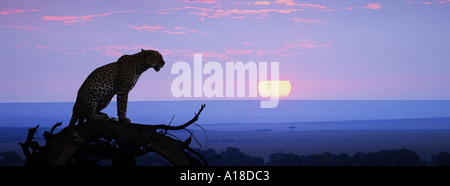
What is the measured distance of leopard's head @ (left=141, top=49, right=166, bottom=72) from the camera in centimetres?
1348

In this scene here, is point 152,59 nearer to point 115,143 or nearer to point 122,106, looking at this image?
point 122,106

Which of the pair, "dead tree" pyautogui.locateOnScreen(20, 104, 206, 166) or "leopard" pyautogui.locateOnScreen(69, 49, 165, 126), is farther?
"leopard" pyautogui.locateOnScreen(69, 49, 165, 126)

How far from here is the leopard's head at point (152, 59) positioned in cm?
1348

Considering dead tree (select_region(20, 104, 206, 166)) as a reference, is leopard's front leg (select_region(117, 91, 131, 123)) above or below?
above

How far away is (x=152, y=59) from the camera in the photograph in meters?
13.5

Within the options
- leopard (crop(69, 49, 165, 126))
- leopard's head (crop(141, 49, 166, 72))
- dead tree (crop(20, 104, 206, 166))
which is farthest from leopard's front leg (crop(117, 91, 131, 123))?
leopard's head (crop(141, 49, 166, 72))

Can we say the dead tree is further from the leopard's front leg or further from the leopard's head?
the leopard's head

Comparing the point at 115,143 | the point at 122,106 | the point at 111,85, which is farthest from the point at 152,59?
the point at 115,143

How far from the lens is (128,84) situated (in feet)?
42.9

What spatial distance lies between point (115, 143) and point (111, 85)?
5.63 ft

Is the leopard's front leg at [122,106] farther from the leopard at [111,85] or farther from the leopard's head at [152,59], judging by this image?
the leopard's head at [152,59]
